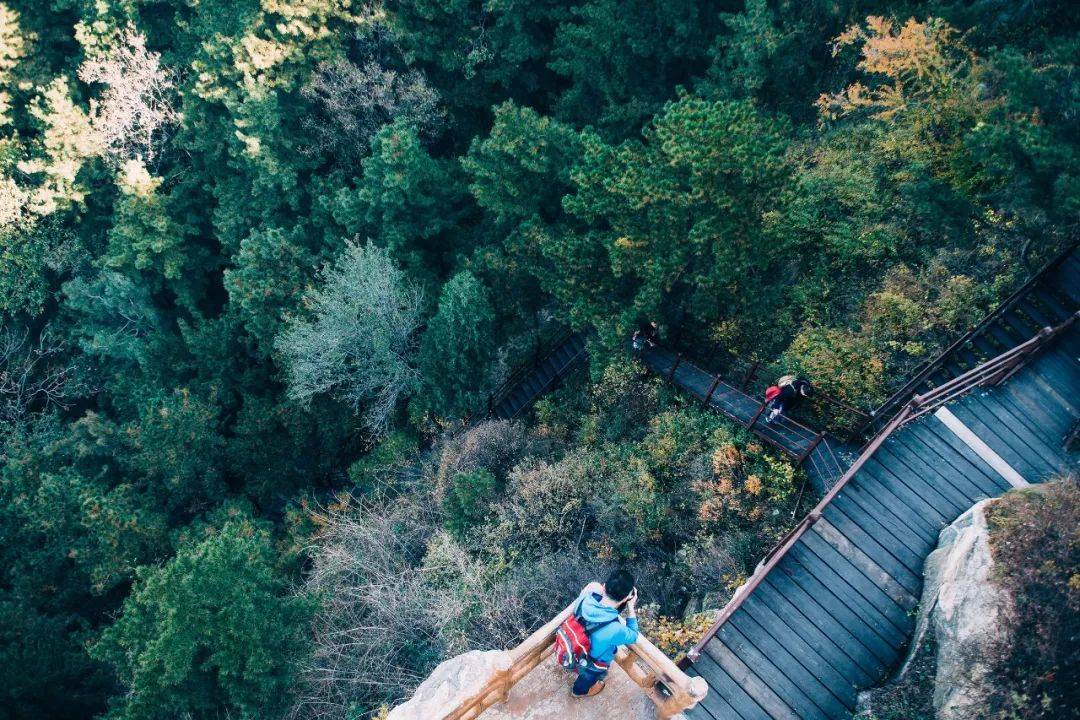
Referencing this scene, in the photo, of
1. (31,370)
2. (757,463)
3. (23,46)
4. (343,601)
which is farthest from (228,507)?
(23,46)

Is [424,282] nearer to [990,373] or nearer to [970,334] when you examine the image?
[970,334]

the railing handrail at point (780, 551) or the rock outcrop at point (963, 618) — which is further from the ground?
the railing handrail at point (780, 551)

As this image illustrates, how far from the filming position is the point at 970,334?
10.6m

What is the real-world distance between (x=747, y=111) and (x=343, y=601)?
1254 centimetres

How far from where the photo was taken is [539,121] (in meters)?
17.0

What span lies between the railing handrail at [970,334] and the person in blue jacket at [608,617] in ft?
A: 19.8

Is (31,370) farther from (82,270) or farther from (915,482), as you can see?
(915,482)

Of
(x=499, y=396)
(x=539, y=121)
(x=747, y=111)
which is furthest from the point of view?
(x=499, y=396)

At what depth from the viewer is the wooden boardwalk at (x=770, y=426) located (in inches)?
415

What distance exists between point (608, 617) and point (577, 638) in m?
0.41

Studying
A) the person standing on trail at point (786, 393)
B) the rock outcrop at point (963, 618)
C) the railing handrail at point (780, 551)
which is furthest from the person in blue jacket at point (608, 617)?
the person standing on trail at point (786, 393)

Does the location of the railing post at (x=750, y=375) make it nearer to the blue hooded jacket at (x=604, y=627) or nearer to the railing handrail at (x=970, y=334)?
the railing handrail at (x=970, y=334)

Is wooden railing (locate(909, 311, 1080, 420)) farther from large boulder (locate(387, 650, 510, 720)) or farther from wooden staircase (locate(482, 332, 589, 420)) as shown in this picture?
wooden staircase (locate(482, 332, 589, 420))

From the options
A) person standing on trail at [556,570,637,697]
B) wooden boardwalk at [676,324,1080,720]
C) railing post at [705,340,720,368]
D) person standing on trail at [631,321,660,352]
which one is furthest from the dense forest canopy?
person standing on trail at [556,570,637,697]
